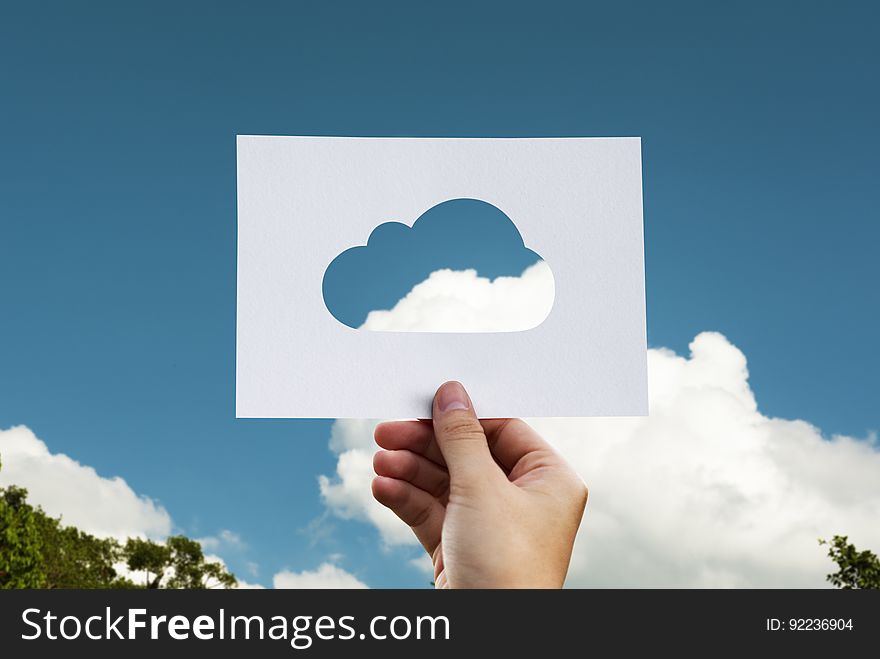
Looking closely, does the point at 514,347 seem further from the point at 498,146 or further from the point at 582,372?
the point at 498,146

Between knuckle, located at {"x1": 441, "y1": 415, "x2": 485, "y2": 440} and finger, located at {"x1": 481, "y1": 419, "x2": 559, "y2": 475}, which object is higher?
finger, located at {"x1": 481, "y1": 419, "x2": 559, "y2": 475}

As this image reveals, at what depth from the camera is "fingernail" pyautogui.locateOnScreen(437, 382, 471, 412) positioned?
3.96m

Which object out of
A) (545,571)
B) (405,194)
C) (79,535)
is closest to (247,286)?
(405,194)

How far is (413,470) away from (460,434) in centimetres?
102

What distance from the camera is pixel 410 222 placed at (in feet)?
13.3

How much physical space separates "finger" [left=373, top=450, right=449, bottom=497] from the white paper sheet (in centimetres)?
97

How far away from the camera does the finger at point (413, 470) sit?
4.91m

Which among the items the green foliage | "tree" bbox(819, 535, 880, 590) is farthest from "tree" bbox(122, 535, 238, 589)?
"tree" bbox(819, 535, 880, 590)

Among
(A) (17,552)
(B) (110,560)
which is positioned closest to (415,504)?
(A) (17,552)

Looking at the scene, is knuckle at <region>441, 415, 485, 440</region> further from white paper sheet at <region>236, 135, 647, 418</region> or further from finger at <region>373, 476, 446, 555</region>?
finger at <region>373, 476, 446, 555</region>

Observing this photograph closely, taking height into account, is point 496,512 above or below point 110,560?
below

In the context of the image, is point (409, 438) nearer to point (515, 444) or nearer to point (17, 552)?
point (515, 444)

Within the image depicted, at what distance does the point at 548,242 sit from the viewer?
408cm

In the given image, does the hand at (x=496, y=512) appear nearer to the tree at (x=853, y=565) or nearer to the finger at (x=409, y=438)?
the finger at (x=409, y=438)
